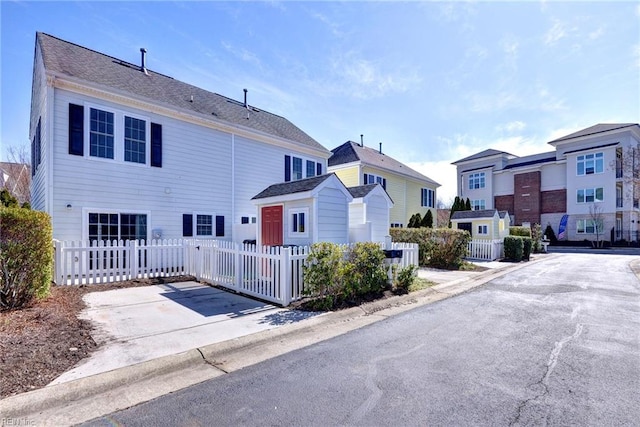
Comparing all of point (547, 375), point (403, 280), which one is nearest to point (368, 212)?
point (403, 280)

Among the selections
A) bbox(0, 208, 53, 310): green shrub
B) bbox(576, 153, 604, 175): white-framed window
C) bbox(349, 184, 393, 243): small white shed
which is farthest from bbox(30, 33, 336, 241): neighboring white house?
bbox(576, 153, 604, 175): white-framed window

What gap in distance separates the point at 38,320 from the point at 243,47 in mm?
11401

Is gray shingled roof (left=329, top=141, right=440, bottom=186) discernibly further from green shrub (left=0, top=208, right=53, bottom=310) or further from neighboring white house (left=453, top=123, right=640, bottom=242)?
neighboring white house (left=453, top=123, right=640, bottom=242)

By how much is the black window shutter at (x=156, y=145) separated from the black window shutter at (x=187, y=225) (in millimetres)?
2291

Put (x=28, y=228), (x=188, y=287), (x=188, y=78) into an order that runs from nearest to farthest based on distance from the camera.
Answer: (x=28, y=228)
(x=188, y=287)
(x=188, y=78)

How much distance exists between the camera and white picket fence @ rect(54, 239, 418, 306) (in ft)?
23.9

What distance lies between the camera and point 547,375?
396 centimetres

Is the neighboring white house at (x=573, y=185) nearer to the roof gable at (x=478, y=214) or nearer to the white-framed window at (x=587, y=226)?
the white-framed window at (x=587, y=226)

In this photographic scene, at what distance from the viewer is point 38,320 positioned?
5375mm

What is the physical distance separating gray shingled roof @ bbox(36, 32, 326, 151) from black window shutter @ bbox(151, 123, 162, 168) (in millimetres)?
1012

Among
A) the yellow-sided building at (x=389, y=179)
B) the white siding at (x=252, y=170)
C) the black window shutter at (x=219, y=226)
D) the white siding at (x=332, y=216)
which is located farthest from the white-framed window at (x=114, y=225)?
the yellow-sided building at (x=389, y=179)

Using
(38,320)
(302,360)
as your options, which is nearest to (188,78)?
(38,320)

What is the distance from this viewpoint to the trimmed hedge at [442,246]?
1458 centimetres

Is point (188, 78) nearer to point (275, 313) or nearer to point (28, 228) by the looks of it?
point (28, 228)
